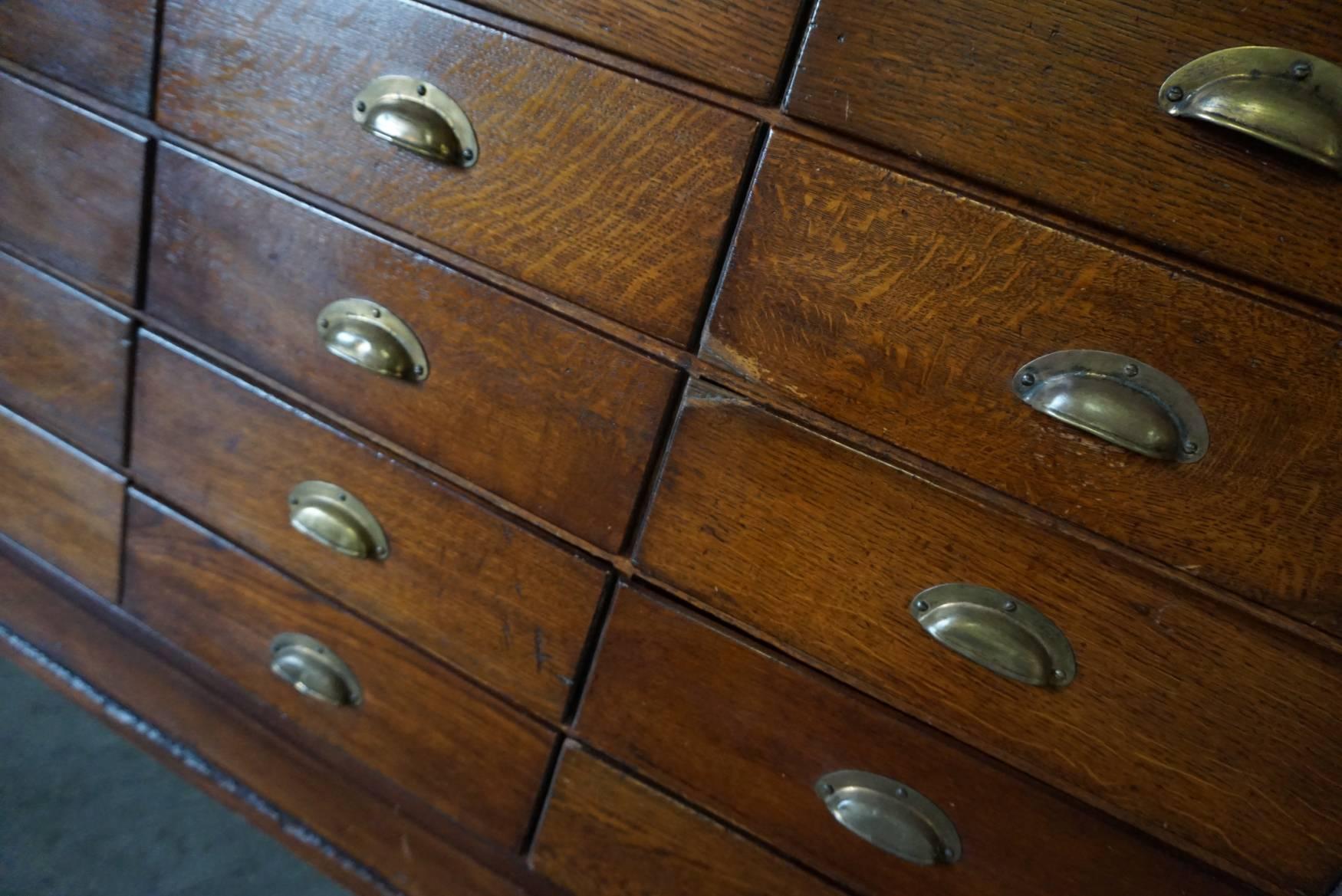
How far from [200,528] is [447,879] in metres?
0.42

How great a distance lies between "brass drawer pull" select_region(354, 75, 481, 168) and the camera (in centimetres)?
68

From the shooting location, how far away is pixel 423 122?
681 mm

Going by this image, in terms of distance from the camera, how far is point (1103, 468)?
58cm

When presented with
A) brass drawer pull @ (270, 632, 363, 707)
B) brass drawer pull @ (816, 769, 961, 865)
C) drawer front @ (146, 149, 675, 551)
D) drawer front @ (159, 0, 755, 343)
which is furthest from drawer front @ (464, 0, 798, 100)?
brass drawer pull @ (270, 632, 363, 707)

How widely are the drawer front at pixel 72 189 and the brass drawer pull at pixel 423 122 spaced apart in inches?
10.4

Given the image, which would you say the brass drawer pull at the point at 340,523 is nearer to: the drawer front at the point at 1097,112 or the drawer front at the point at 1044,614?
the drawer front at the point at 1044,614

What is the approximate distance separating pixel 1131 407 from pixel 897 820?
1.13 feet

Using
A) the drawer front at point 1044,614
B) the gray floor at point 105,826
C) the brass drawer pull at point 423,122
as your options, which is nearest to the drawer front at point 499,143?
the brass drawer pull at point 423,122

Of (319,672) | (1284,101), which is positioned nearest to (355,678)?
(319,672)

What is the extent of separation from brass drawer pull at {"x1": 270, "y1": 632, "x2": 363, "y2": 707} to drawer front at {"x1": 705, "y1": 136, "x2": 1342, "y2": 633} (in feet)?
1.64

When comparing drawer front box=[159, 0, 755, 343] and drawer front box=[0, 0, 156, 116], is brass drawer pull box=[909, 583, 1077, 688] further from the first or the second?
drawer front box=[0, 0, 156, 116]

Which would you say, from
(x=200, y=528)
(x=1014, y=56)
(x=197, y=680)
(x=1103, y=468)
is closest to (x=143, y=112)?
(x=200, y=528)

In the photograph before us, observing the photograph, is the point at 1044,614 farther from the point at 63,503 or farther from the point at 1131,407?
the point at 63,503

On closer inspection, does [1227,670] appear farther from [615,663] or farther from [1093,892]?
[615,663]
